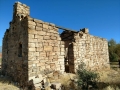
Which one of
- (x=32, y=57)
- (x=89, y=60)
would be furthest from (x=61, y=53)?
(x=89, y=60)

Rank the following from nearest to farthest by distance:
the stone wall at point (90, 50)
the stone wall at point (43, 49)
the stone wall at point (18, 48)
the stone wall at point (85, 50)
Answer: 1. the stone wall at point (43, 49)
2. the stone wall at point (18, 48)
3. the stone wall at point (85, 50)
4. the stone wall at point (90, 50)

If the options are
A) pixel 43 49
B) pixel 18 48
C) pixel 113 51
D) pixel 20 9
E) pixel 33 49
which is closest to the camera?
pixel 33 49

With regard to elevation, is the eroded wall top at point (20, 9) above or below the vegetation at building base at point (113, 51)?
above

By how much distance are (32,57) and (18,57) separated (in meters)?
1.20

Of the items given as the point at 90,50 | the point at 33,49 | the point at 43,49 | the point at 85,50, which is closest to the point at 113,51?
the point at 90,50

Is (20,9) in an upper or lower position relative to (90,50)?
upper

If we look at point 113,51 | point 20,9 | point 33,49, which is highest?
point 20,9

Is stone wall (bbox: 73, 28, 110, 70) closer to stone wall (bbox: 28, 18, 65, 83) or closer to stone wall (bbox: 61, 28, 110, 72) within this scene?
stone wall (bbox: 61, 28, 110, 72)

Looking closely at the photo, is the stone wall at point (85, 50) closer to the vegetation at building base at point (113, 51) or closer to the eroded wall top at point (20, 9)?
the eroded wall top at point (20, 9)

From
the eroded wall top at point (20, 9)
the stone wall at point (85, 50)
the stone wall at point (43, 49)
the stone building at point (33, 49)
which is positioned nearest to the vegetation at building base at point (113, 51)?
the stone wall at point (85, 50)

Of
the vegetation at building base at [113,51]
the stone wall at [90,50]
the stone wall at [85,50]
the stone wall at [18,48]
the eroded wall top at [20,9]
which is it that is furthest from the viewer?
the vegetation at building base at [113,51]

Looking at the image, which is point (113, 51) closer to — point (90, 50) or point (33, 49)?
point (90, 50)

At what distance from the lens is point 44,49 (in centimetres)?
555

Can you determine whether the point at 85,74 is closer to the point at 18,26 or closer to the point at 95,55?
the point at 18,26
